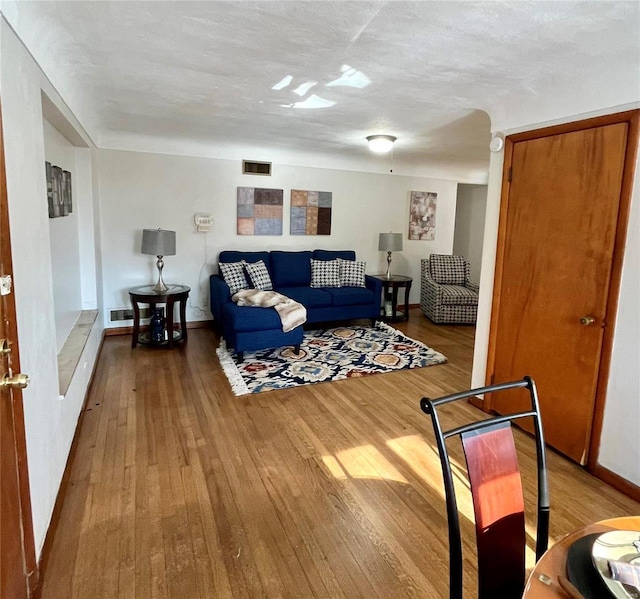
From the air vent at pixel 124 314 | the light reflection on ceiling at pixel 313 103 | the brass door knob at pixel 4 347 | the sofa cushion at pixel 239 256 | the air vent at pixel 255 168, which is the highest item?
the light reflection on ceiling at pixel 313 103

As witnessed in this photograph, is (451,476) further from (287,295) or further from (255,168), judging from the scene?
(255,168)

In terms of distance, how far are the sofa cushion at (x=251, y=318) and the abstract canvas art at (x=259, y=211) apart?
159cm

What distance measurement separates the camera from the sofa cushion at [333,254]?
5617mm

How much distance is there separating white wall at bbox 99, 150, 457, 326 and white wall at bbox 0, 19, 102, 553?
9.01 ft

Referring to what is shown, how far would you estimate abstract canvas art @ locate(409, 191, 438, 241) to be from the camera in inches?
253

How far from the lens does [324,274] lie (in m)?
5.43

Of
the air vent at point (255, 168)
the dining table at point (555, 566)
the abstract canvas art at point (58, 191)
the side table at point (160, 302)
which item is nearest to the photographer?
the dining table at point (555, 566)

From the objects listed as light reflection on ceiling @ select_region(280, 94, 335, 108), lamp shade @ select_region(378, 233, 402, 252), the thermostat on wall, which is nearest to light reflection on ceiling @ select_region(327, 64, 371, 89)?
light reflection on ceiling @ select_region(280, 94, 335, 108)

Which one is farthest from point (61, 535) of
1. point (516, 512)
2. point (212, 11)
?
point (212, 11)

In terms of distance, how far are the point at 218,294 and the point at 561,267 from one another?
327 centimetres

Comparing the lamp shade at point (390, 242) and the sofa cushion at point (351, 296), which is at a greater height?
the lamp shade at point (390, 242)

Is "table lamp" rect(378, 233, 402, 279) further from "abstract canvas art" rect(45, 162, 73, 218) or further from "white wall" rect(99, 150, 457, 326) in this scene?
"abstract canvas art" rect(45, 162, 73, 218)

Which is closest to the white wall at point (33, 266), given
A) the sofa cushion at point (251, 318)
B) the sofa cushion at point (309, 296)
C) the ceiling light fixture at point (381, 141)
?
the sofa cushion at point (251, 318)

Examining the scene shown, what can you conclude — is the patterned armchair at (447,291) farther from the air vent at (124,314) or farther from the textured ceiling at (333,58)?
the air vent at (124,314)
